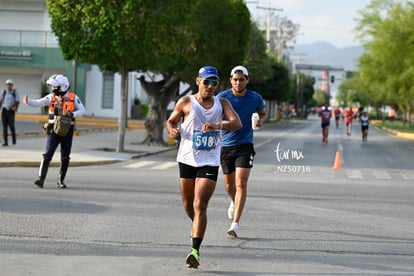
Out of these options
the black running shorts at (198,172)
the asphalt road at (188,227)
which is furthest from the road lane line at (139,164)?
the black running shorts at (198,172)

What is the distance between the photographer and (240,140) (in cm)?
1079

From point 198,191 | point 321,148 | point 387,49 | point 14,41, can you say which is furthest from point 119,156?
point 387,49

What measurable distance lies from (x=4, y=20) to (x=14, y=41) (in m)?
3.52

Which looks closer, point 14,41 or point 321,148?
point 321,148

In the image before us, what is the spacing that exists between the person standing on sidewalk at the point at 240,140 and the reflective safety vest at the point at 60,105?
14.9 ft

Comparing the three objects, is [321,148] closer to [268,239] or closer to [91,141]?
[91,141]

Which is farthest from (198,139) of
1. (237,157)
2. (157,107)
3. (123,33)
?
(157,107)

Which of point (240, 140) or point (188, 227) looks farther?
point (188, 227)

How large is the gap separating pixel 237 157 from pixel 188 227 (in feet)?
3.66

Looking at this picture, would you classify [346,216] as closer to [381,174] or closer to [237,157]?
[237,157]

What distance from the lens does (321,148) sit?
113 feet

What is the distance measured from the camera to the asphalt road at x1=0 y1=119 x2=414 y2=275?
27.7 feet

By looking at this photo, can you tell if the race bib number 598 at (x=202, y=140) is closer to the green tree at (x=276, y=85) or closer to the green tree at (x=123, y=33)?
the green tree at (x=123, y=33)

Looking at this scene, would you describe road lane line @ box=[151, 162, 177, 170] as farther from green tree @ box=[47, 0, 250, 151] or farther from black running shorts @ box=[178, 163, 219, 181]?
black running shorts @ box=[178, 163, 219, 181]
